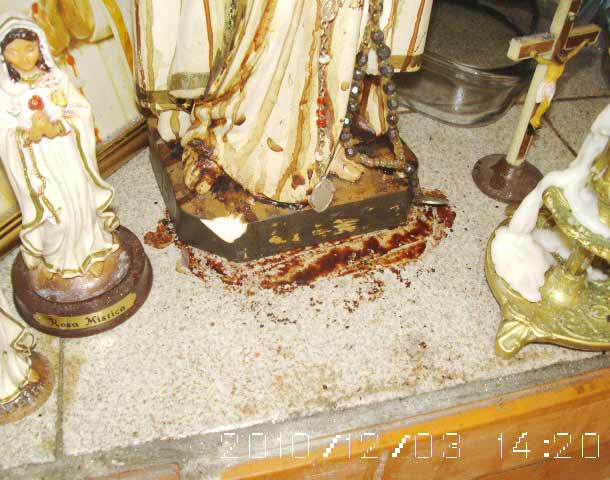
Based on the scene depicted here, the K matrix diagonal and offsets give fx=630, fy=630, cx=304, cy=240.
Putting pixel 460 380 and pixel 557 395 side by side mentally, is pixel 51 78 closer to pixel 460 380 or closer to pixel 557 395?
pixel 460 380

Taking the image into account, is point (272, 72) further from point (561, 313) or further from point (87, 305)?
point (561, 313)

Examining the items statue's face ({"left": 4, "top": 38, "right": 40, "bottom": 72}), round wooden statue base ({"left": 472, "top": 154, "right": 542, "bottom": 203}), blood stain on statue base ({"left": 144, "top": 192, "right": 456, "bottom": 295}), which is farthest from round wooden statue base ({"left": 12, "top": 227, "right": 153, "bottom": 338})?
round wooden statue base ({"left": 472, "top": 154, "right": 542, "bottom": 203})

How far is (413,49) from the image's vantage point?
1.10m

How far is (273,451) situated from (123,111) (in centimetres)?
78

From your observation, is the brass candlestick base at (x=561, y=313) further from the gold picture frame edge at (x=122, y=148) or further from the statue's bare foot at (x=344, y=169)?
the gold picture frame edge at (x=122, y=148)

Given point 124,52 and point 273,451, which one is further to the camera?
point 124,52

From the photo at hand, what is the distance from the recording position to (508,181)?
1.33m

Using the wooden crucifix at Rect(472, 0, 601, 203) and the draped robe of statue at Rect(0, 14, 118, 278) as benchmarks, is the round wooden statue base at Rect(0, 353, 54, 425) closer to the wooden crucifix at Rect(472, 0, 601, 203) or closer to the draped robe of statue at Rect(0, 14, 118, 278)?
the draped robe of statue at Rect(0, 14, 118, 278)

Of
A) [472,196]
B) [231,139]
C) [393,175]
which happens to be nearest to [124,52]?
[231,139]

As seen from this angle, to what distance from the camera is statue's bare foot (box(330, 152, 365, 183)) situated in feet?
3.82

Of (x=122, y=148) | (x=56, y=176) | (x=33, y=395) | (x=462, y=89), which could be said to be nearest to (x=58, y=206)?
(x=56, y=176)

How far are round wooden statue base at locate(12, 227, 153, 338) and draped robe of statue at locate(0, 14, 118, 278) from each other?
6 cm

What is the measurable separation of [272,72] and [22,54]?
0.36 m

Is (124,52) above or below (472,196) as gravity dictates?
above
